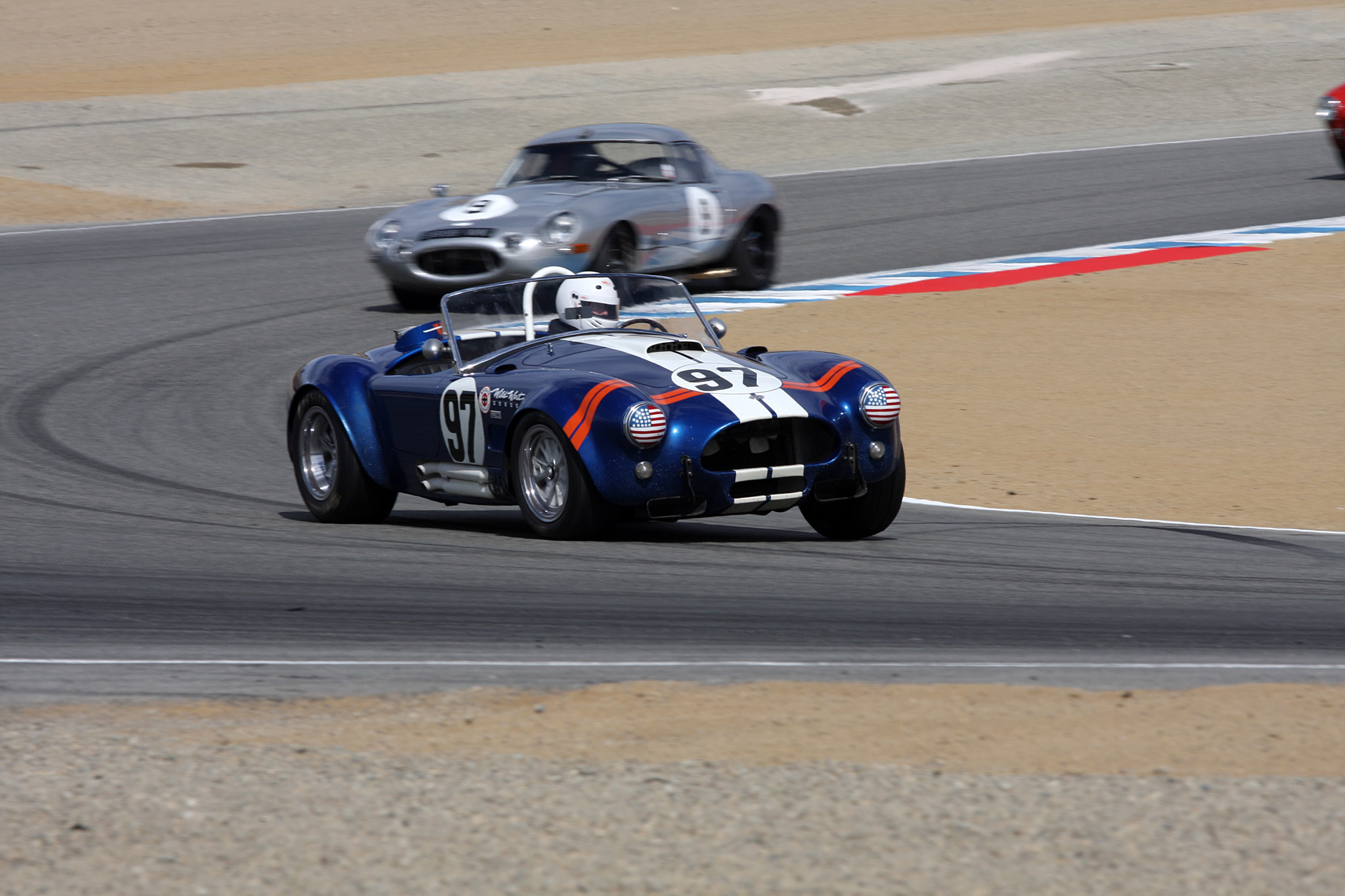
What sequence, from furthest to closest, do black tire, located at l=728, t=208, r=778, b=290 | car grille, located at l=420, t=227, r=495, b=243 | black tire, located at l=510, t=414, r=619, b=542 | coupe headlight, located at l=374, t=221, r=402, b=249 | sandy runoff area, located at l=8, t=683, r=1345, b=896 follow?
black tire, located at l=728, t=208, r=778, b=290
coupe headlight, located at l=374, t=221, r=402, b=249
car grille, located at l=420, t=227, r=495, b=243
black tire, located at l=510, t=414, r=619, b=542
sandy runoff area, located at l=8, t=683, r=1345, b=896

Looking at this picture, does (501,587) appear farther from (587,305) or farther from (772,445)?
(587,305)

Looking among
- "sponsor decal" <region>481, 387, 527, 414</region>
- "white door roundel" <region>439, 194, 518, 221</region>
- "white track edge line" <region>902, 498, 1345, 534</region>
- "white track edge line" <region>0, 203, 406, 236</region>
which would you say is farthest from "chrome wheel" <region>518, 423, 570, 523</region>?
"white track edge line" <region>0, 203, 406, 236</region>

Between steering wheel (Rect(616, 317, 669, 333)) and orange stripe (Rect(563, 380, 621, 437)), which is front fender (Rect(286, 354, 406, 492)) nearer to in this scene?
steering wheel (Rect(616, 317, 669, 333))

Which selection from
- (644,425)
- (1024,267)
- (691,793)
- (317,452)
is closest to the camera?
(691,793)

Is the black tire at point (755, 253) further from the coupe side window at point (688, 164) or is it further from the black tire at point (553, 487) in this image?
the black tire at point (553, 487)

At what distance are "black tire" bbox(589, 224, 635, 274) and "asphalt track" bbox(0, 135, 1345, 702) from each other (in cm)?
261

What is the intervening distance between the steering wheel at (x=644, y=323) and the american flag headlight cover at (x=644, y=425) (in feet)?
4.66

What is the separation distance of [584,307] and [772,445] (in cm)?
150

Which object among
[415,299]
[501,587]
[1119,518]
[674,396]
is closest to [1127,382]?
[1119,518]

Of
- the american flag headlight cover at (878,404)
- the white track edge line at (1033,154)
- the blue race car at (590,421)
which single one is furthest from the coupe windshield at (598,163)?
the white track edge line at (1033,154)

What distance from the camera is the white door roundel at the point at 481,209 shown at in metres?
14.6

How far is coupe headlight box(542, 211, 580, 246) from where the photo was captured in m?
14.2

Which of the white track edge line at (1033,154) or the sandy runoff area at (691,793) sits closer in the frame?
the sandy runoff area at (691,793)

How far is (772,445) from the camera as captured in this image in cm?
785
